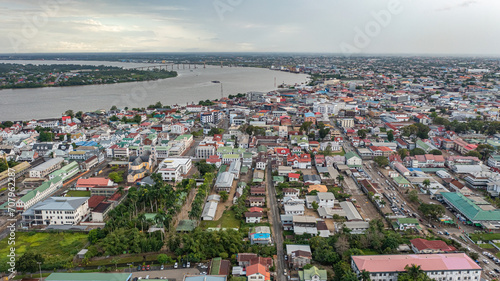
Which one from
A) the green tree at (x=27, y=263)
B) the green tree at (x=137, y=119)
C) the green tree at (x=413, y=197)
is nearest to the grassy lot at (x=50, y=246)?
the green tree at (x=27, y=263)

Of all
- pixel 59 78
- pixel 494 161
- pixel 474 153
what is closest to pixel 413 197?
pixel 494 161

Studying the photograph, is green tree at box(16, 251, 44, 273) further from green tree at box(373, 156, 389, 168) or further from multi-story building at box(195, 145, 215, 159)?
green tree at box(373, 156, 389, 168)

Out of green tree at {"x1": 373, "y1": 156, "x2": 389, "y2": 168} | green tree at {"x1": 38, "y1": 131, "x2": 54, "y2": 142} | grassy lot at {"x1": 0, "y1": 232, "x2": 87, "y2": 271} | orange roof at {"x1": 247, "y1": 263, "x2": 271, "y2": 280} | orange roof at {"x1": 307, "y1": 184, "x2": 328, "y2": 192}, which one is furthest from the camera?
green tree at {"x1": 38, "y1": 131, "x2": 54, "y2": 142}

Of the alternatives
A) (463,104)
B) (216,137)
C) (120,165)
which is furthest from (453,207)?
(463,104)

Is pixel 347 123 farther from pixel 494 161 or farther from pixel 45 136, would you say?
pixel 45 136

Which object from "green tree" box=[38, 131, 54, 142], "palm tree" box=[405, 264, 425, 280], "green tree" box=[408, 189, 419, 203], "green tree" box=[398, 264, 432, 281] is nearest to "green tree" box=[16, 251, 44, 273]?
"green tree" box=[398, 264, 432, 281]
